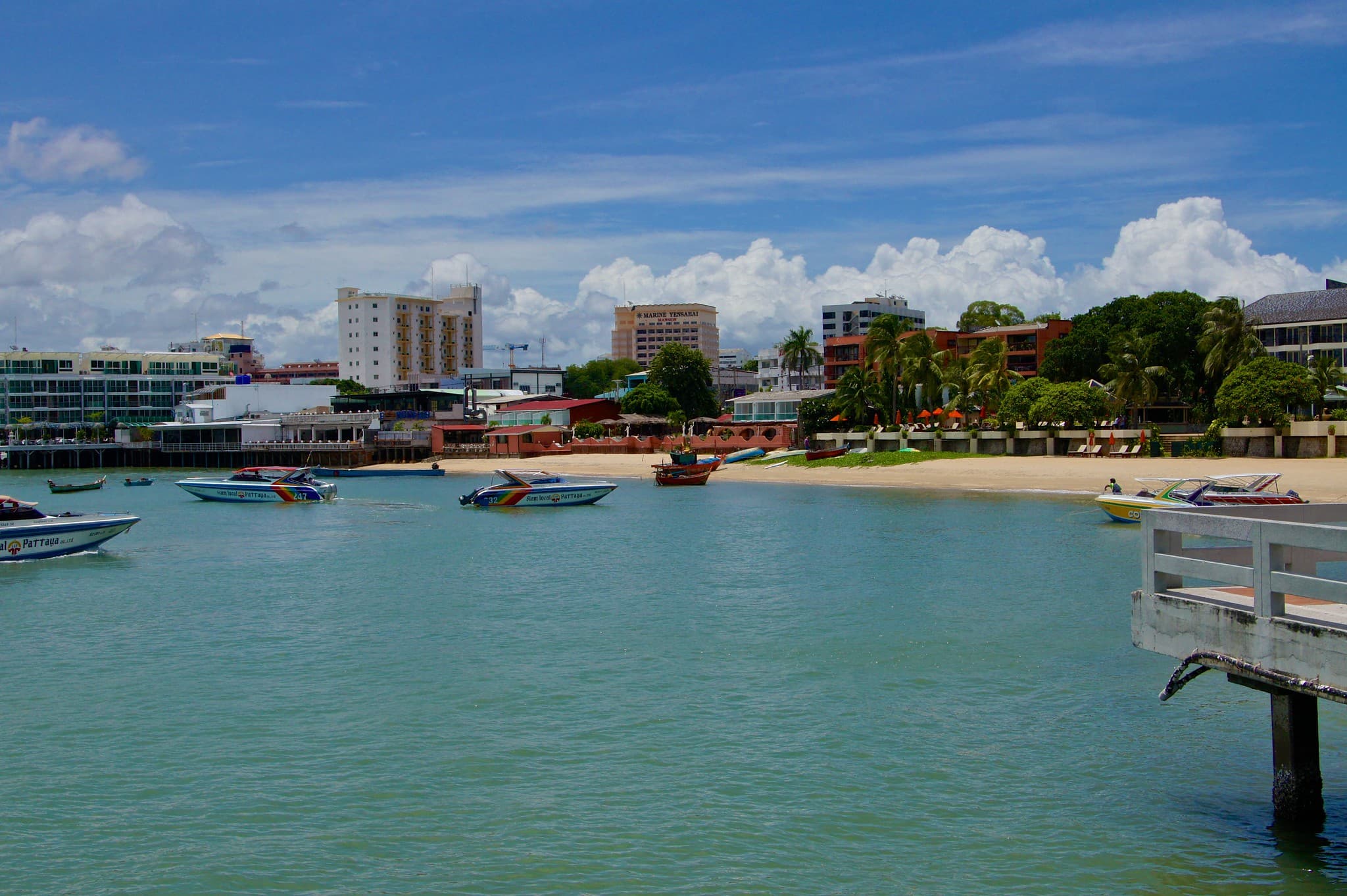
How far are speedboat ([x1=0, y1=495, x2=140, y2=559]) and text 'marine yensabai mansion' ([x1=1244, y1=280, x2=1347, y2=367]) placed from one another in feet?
305

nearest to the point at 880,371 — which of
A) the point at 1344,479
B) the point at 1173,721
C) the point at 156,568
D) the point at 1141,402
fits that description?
the point at 1141,402

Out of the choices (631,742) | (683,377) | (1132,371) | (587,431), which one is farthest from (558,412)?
(631,742)

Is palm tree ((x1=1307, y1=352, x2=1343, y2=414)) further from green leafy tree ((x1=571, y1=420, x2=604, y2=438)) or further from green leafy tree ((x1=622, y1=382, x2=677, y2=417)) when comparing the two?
green leafy tree ((x1=571, y1=420, x2=604, y2=438))

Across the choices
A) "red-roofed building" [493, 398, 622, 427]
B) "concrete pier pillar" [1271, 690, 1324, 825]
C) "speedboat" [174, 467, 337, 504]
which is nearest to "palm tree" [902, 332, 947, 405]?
"red-roofed building" [493, 398, 622, 427]

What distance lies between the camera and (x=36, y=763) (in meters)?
15.9

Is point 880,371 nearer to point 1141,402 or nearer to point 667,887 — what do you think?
point 1141,402

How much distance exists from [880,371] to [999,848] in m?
88.0

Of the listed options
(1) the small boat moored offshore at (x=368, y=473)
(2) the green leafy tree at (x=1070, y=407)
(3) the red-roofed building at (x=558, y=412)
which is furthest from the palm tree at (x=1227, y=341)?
(1) the small boat moored offshore at (x=368, y=473)

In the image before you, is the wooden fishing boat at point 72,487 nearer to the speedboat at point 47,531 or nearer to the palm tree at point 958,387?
the speedboat at point 47,531

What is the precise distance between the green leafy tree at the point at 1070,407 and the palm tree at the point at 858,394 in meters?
19.8

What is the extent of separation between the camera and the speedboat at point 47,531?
35.9 meters

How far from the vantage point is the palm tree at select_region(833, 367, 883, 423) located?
319 feet

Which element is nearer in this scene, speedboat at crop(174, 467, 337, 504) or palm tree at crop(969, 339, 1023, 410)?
speedboat at crop(174, 467, 337, 504)

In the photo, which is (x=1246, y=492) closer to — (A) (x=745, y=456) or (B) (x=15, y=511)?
(B) (x=15, y=511)
